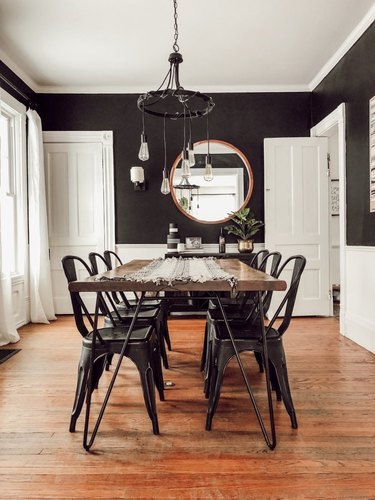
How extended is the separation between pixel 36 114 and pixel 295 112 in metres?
3.17

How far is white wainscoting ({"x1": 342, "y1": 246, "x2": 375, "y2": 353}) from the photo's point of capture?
136 inches

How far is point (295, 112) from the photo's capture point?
5074mm

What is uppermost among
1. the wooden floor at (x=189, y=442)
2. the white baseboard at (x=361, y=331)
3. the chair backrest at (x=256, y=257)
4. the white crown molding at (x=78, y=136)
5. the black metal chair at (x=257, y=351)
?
the white crown molding at (x=78, y=136)

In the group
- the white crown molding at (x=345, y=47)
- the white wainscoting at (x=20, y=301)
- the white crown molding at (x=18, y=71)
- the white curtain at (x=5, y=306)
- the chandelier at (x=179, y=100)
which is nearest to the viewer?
the chandelier at (x=179, y=100)

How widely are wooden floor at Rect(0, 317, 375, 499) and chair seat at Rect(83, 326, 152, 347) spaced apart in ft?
1.49

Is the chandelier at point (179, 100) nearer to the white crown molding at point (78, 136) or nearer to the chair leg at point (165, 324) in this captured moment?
the chair leg at point (165, 324)

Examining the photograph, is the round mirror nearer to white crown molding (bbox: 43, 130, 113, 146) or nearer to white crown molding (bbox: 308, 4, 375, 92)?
white crown molding (bbox: 43, 130, 113, 146)

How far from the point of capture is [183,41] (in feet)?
12.5

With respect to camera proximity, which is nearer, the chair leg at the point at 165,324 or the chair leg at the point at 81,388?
the chair leg at the point at 81,388

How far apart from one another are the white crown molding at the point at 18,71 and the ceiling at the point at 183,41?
0.05ft

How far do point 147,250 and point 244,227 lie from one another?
125 cm

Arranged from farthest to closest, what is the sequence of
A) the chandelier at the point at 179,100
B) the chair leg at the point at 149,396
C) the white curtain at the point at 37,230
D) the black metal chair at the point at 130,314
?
the white curtain at the point at 37,230 → the black metal chair at the point at 130,314 → the chandelier at the point at 179,100 → the chair leg at the point at 149,396

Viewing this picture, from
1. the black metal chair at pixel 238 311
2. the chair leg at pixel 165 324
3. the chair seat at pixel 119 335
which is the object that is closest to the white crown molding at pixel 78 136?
the chair leg at pixel 165 324

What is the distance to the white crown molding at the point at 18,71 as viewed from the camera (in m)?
4.12
